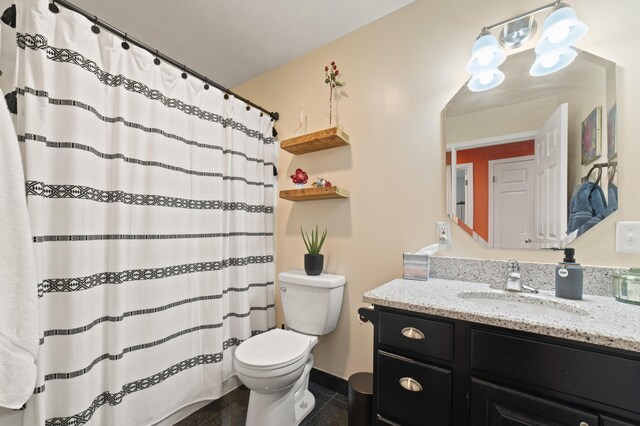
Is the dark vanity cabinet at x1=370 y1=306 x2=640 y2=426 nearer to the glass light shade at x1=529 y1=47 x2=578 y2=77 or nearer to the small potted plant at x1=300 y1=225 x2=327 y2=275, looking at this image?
the small potted plant at x1=300 y1=225 x2=327 y2=275

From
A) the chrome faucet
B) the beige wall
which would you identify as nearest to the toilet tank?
the beige wall

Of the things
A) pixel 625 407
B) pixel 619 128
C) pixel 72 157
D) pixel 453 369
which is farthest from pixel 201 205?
pixel 619 128

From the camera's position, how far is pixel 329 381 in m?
1.78

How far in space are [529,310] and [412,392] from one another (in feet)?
1.71

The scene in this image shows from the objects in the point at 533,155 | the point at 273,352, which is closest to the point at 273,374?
the point at 273,352

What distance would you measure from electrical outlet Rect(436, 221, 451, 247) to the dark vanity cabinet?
1.96 ft

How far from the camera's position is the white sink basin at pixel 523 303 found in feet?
2.98

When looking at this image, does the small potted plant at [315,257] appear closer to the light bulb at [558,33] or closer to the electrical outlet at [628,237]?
the electrical outlet at [628,237]

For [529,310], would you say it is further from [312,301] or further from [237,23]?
[237,23]

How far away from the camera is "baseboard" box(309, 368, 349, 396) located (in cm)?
172

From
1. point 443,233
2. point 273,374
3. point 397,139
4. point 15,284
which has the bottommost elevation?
point 273,374

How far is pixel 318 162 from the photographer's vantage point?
6.33ft

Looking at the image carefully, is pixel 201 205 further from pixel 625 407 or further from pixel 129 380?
pixel 625 407

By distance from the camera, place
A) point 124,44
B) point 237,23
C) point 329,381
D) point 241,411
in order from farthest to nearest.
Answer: point 329,381 < point 237,23 < point 241,411 < point 124,44
